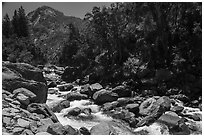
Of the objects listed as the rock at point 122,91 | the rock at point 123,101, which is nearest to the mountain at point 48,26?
the rock at point 122,91

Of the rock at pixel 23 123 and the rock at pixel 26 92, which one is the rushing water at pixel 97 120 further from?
the rock at pixel 23 123

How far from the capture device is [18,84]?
14547mm

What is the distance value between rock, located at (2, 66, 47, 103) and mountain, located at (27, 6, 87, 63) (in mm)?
87035

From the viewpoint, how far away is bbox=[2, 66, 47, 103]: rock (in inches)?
560

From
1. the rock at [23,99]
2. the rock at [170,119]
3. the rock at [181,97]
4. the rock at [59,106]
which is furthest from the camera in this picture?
the rock at [181,97]

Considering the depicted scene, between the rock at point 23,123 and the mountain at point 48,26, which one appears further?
the mountain at point 48,26

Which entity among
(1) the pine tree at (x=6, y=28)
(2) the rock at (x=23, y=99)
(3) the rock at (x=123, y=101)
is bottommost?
(3) the rock at (x=123, y=101)

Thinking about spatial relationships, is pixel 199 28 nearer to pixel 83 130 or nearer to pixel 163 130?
pixel 163 130

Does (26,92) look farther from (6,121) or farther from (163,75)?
(163,75)

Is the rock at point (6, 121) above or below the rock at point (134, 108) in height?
above

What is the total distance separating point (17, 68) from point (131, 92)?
1013cm

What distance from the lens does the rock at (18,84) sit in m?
14.2

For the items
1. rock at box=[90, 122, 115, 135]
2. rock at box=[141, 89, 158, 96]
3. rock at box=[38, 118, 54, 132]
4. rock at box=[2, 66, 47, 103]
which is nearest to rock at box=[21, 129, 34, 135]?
rock at box=[38, 118, 54, 132]

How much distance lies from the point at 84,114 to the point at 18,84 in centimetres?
454
